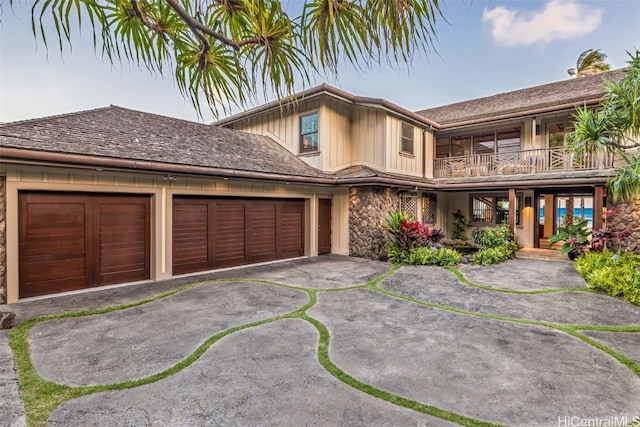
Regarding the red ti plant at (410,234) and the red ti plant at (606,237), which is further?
the red ti plant at (410,234)

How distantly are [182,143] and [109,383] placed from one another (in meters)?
7.01

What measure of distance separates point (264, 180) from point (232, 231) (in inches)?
72.0

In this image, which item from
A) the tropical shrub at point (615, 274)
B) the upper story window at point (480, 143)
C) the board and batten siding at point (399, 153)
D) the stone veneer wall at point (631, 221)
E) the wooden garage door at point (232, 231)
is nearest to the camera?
the tropical shrub at point (615, 274)

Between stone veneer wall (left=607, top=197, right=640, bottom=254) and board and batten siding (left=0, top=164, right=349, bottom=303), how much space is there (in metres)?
8.59

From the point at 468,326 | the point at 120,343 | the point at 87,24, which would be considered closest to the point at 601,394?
the point at 468,326

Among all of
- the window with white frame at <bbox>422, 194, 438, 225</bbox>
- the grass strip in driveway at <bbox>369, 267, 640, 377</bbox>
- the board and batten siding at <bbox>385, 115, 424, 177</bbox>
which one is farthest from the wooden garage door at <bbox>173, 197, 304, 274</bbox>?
the window with white frame at <bbox>422, 194, 438, 225</bbox>

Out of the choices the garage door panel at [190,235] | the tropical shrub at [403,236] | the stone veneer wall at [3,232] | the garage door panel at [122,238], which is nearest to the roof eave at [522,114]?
the tropical shrub at [403,236]

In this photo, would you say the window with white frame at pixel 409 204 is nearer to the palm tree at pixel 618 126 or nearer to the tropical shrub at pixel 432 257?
the tropical shrub at pixel 432 257

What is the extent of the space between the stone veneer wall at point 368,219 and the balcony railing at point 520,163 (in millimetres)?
4348

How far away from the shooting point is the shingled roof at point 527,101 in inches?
438

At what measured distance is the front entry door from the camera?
37.2ft

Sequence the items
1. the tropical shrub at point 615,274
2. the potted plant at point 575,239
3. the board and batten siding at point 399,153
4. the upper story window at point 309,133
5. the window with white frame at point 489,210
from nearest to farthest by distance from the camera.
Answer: the tropical shrub at point 615,274
the potted plant at point 575,239
the board and batten siding at point 399,153
the upper story window at point 309,133
the window with white frame at point 489,210

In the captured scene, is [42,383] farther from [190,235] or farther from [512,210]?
[512,210]

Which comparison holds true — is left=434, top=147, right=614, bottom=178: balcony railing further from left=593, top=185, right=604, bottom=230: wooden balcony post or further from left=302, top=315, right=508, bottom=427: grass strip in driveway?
left=302, top=315, right=508, bottom=427: grass strip in driveway
